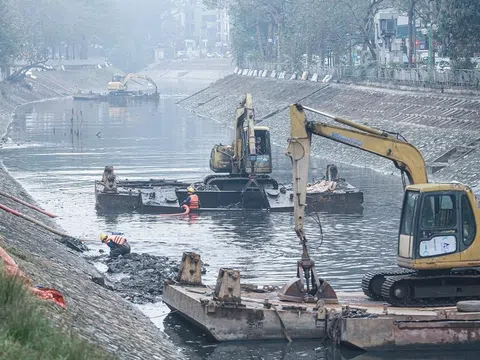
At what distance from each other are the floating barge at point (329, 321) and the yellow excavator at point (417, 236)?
0.59 metres

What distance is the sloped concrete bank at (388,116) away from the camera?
187 feet

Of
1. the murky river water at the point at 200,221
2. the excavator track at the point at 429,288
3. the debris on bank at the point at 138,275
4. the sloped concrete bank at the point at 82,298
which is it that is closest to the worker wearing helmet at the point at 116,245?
the debris on bank at the point at 138,275

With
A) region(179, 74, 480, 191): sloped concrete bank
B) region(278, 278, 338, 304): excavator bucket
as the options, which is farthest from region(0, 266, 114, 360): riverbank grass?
region(179, 74, 480, 191): sloped concrete bank

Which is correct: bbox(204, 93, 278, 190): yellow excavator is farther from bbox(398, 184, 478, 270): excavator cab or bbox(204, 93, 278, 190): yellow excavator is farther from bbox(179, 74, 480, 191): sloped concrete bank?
bbox(398, 184, 478, 270): excavator cab

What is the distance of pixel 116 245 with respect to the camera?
34375 mm

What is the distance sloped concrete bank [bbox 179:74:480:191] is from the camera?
57.0 meters

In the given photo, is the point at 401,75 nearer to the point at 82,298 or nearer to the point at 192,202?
the point at 192,202

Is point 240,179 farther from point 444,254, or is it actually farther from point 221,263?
point 444,254

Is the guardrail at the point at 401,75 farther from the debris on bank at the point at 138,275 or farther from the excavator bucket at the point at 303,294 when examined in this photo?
the excavator bucket at the point at 303,294

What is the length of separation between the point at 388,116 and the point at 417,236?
4927 cm

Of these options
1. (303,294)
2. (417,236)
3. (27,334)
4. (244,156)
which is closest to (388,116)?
(244,156)

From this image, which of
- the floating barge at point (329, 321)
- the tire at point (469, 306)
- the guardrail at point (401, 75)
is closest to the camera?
the floating barge at point (329, 321)

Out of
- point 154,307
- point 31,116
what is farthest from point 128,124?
point 154,307

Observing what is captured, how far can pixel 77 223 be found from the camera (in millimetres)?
43344
